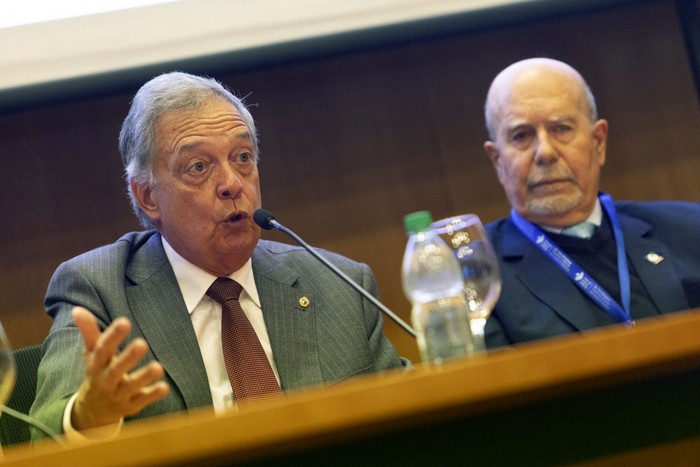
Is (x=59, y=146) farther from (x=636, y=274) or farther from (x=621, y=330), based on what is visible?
Result: (x=621, y=330)

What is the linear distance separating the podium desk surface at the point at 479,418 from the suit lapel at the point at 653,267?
4.93 ft

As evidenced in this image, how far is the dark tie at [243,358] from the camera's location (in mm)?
2082

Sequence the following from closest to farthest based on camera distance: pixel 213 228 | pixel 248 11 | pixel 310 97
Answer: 1. pixel 213 228
2. pixel 248 11
3. pixel 310 97

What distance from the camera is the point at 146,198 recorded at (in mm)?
2434

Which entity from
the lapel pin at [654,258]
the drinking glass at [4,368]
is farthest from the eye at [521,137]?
the drinking glass at [4,368]

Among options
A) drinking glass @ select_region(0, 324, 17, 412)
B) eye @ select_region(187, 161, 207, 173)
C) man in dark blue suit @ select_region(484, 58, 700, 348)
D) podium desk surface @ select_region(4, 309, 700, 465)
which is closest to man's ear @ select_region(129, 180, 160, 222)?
eye @ select_region(187, 161, 207, 173)

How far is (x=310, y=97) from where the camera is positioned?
9.94 feet

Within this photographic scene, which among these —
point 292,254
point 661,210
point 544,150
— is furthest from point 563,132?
point 292,254

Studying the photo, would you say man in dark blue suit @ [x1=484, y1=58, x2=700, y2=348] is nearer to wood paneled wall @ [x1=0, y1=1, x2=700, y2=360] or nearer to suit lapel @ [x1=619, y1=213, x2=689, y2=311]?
suit lapel @ [x1=619, y1=213, x2=689, y2=311]

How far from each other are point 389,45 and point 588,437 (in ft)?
6.90

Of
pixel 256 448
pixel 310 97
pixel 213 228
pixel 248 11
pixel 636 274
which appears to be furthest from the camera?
pixel 310 97

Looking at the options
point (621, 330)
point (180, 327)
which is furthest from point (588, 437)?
point (180, 327)

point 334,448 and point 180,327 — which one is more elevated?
point 180,327

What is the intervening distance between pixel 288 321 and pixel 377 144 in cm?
98
